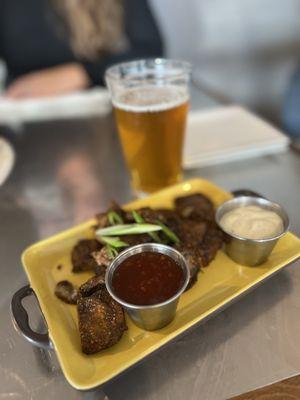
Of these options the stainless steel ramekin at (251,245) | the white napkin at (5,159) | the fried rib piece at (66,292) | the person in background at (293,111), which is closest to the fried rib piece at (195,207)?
the stainless steel ramekin at (251,245)

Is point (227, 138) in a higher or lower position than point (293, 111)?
higher

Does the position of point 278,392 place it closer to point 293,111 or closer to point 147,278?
point 147,278

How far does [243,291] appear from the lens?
0.73m

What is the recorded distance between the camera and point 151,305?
25.6 inches

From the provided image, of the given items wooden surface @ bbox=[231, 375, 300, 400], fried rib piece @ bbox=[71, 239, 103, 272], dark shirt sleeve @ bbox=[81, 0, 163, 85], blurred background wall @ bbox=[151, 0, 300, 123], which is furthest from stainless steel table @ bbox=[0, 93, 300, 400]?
blurred background wall @ bbox=[151, 0, 300, 123]

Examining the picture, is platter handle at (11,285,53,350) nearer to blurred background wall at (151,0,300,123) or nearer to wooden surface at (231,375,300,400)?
wooden surface at (231,375,300,400)

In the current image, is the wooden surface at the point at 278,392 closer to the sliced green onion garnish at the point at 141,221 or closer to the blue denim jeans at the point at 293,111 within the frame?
the sliced green onion garnish at the point at 141,221

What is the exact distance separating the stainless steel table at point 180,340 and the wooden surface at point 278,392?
1 centimetres

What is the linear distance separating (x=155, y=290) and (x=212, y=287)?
0.45 feet

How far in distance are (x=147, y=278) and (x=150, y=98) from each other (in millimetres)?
517

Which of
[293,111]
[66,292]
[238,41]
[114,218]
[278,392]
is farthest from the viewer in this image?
[238,41]

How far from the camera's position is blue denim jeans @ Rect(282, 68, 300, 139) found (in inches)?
73.8

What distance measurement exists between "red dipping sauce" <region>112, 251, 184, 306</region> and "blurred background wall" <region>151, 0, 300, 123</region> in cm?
196

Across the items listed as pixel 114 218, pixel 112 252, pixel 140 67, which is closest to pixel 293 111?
pixel 140 67
